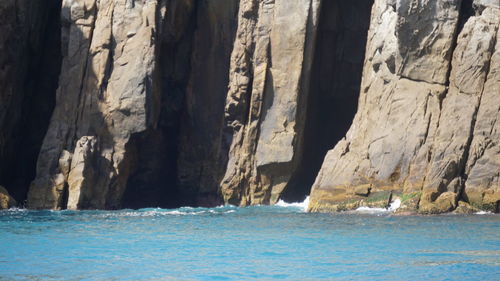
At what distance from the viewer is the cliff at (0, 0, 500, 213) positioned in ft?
98.0

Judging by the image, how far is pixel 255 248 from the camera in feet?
65.7

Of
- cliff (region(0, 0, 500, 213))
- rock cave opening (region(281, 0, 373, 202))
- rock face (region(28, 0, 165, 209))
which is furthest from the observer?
rock cave opening (region(281, 0, 373, 202))

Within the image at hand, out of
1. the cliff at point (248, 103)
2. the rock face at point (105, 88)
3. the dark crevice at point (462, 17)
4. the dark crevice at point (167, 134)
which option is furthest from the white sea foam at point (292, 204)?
the dark crevice at point (462, 17)

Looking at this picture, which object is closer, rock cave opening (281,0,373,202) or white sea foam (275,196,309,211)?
white sea foam (275,196,309,211)

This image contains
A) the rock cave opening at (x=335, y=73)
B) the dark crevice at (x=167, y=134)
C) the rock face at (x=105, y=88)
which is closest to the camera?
the rock face at (x=105, y=88)

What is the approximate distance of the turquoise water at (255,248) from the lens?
54.4 feet

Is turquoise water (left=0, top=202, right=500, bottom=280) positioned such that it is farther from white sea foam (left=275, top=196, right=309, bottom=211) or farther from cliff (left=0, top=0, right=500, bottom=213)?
white sea foam (left=275, top=196, right=309, bottom=211)

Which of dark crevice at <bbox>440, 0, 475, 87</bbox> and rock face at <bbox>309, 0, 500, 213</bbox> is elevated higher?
dark crevice at <bbox>440, 0, 475, 87</bbox>

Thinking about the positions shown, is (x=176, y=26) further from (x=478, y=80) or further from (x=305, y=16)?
(x=478, y=80)

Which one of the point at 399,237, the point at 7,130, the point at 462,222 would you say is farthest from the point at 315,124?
the point at 399,237

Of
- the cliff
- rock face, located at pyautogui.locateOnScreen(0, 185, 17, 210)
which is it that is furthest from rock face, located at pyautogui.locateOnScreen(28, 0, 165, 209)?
rock face, located at pyautogui.locateOnScreen(0, 185, 17, 210)

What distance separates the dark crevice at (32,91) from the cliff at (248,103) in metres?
0.07

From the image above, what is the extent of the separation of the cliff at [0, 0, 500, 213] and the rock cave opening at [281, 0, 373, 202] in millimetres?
67

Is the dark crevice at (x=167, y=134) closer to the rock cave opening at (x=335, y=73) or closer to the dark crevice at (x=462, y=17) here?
the rock cave opening at (x=335, y=73)
